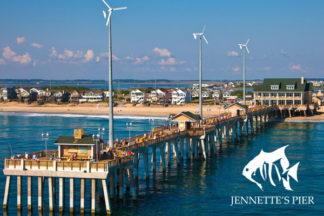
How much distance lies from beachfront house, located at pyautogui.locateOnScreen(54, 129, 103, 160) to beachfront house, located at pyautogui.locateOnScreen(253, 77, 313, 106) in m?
99.9

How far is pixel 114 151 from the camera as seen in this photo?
45156 millimetres

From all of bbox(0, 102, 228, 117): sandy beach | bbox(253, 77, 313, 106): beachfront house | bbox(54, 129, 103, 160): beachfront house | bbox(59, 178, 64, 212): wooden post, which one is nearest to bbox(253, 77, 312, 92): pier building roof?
bbox(253, 77, 313, 106): beachfront house

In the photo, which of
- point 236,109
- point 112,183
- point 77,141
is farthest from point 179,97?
point 77,141

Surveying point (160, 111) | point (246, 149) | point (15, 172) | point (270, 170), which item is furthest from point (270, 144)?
point (160, 111)

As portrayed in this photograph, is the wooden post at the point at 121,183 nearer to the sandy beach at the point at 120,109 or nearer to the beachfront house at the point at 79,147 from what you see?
the beachfront house at the point at 79,147

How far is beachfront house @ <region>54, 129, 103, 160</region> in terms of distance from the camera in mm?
42188

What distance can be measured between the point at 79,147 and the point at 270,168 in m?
27.6

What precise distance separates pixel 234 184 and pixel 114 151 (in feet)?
49.0

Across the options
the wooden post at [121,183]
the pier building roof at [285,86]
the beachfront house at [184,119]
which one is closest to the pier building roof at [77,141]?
the wooden post at [121,183]

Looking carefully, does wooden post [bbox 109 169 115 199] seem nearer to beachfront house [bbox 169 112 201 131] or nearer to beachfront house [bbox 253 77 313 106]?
beachfront house [bbox 169 112 201 131]

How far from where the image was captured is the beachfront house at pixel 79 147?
4219 centimetres

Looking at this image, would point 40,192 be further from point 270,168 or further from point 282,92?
point 282,92

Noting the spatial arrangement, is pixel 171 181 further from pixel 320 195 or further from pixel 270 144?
pixel 270 144

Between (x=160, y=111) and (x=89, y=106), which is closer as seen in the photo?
(x=160, y=111)
